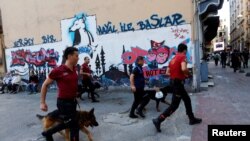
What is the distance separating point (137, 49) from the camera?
13078mm

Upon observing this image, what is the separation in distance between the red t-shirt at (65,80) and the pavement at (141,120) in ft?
5.90

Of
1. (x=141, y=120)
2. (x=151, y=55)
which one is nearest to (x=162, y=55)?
(x=151, y=55)

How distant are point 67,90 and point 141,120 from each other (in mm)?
3265

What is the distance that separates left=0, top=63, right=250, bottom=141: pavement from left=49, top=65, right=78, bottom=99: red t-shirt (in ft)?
5.90

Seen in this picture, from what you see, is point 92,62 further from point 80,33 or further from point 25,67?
point 25,67

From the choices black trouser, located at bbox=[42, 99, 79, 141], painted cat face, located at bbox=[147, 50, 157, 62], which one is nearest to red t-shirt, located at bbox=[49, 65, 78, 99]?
black trouser, located at bbox=[42, 99, 79, 141]

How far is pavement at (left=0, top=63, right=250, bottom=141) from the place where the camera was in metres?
6.70

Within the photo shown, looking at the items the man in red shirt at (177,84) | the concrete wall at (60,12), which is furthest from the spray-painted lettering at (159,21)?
the man in red shirt at (177,84)

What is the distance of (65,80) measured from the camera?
201 inches

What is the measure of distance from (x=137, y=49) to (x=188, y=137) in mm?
7177

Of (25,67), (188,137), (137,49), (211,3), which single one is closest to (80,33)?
(137,49)

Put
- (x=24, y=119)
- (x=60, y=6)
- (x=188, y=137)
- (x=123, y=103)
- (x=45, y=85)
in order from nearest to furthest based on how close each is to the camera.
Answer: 1. (x=45, y=85)
2. (x=188, y=137)
3. (x=24, y=119)
4. (x=123, y=103)
5. (x=60, y=6)

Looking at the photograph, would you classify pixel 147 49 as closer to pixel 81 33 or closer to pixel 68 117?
pixel 81 33

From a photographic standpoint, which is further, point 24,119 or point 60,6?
point 60,6
